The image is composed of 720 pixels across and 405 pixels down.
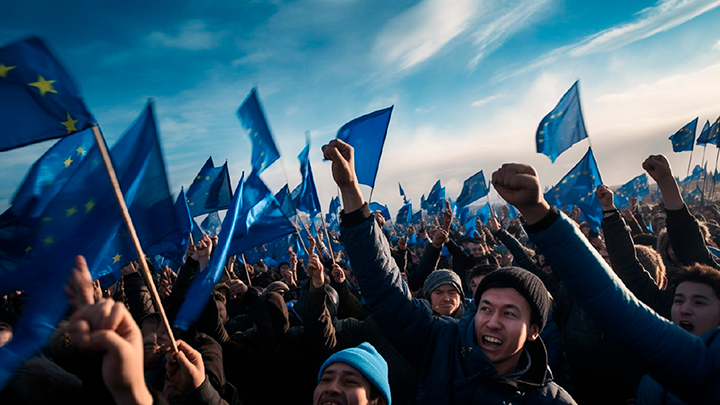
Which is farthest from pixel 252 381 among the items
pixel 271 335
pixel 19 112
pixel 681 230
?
pixel 681 230

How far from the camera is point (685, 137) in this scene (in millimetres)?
12664

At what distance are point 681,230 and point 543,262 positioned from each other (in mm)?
2725

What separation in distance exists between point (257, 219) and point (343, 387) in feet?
11.1

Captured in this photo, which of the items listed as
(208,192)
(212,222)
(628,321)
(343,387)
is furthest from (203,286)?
(212,222)

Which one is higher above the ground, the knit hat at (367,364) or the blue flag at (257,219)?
the blue flag at (257,219)

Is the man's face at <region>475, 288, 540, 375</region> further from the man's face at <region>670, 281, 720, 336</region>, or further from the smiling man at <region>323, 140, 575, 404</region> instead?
the man's face at <region>670, 281, 720, 336</region>

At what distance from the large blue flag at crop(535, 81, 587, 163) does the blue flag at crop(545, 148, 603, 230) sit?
45 cm

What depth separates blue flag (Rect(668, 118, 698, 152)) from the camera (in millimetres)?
12531

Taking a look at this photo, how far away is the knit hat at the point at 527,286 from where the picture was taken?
2051 mm

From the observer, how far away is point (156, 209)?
309 cm

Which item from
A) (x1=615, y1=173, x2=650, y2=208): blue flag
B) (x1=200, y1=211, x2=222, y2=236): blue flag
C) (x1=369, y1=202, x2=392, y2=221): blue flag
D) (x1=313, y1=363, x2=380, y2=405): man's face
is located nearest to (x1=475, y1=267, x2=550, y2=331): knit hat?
(x1=313, y1=363, x2=380, y2=405): man's face

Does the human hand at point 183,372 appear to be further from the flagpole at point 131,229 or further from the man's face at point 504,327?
the man's face at point 504,327

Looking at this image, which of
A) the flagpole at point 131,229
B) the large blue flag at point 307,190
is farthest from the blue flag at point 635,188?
the flagpole at point 131,229

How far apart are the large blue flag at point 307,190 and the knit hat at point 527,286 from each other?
4.49 meters
